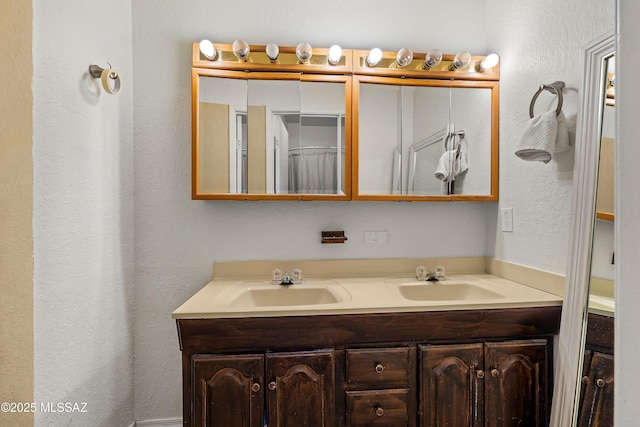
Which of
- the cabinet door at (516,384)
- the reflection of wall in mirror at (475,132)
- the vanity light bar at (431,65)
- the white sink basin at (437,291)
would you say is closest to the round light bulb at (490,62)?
the vanity light bar at (431,65)

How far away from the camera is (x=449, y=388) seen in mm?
1298

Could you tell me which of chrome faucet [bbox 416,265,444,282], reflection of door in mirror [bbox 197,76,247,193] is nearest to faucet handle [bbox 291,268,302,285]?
reflection of door in mirror [bbox 197,76,247,193]

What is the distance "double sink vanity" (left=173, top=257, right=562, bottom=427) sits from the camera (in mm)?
1232

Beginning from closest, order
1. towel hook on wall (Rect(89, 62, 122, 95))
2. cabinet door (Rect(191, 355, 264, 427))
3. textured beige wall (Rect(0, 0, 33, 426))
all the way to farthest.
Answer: textured beige wall (Rect(0, 0, 33, 426))
cabinet door (Rect(191, 355, 264, 427))
towel hook on wall (Rect(89, 62, 122, 95))

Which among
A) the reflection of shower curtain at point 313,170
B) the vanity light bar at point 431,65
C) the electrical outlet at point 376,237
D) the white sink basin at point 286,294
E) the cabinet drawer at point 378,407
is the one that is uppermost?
the vanity light bar at point 431,65

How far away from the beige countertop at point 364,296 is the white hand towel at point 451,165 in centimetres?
54

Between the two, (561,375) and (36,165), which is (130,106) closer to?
(36,165)

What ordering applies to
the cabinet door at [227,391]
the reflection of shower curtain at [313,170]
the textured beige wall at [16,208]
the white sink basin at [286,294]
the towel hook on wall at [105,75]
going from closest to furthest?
the textured beige wall at [16,208] → the cabinet door at [227,391] → the towel hook on wall at [105,75] → the white sink basin at [286,294] → the reflection of shower curtain at [313,170]

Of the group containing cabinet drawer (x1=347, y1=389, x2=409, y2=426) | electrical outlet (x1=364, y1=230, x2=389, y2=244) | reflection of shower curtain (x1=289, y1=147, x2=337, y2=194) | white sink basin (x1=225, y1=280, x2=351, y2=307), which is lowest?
cabinet drawer (x1=347, y1=389, x2=409, y2=426)

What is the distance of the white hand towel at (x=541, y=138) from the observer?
129 centimetres

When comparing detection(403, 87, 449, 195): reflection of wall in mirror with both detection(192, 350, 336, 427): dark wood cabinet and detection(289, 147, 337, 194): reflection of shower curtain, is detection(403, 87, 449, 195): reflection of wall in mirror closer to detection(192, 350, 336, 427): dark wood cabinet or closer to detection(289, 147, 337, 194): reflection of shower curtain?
detection(289, 147, 337, 194): reflection of shower curtain

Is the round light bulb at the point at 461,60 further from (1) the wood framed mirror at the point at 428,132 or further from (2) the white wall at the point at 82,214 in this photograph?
(2) the white wall at the point at 82,214

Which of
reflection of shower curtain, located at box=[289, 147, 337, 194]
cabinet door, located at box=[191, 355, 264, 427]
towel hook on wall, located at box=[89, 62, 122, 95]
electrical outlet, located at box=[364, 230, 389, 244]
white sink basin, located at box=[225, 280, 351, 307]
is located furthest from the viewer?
electrical outlet, located at box=[364, 230, 389, 244]

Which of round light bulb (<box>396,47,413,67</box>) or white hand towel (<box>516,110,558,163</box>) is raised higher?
round light bulb (<box>396,47,413,67</box>)
